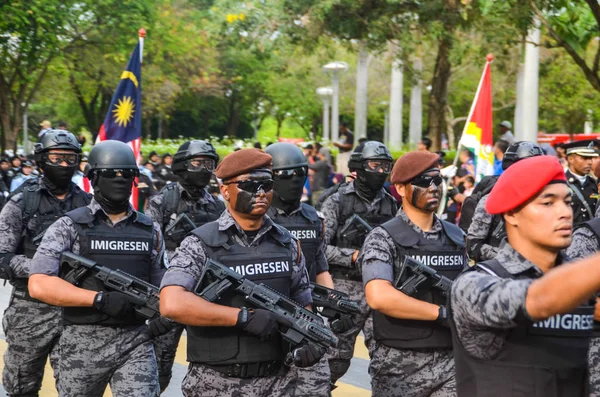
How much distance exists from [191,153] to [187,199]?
0.35 m

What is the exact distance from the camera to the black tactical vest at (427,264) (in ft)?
16.4

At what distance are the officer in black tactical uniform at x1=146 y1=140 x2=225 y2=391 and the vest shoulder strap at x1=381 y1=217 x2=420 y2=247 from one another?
2.34m

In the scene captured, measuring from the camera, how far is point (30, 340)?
249 inches

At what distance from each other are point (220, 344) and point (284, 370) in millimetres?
373

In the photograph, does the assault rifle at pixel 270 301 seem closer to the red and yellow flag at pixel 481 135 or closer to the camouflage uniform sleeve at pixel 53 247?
the camouflage uniform sleeve at pixel 53 247

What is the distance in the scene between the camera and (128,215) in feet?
18.4

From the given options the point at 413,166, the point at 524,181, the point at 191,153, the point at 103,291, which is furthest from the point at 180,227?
the point at 524,181

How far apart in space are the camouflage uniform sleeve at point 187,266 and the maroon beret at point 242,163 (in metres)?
0.36

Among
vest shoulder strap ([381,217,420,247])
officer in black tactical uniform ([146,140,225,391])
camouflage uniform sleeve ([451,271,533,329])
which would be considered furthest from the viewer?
officer in black tactical uniform ([146,140,225,391])

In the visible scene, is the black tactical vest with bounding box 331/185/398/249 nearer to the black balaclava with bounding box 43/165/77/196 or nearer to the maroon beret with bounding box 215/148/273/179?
the black balaclava with bounding box 43/165/77/196

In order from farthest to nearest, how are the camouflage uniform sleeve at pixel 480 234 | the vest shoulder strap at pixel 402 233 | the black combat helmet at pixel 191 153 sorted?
the black combat helmet at pixel 191 153 < the camouflage uniform sleeve at pixel 480 234 < the vest shoulder strap at pixel 402 233

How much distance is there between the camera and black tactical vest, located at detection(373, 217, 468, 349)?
499 centimetres

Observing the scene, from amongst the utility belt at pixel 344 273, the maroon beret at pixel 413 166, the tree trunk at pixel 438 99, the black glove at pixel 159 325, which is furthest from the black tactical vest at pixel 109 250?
the tree trunk at pixel 438 99

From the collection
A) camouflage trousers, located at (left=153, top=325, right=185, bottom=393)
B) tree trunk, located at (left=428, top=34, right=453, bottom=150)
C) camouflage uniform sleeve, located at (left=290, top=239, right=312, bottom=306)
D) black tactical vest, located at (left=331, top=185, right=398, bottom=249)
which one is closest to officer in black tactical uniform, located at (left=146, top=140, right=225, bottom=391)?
camouflage trousers, located at (left=153, top=325, right=185, bottom=393)
